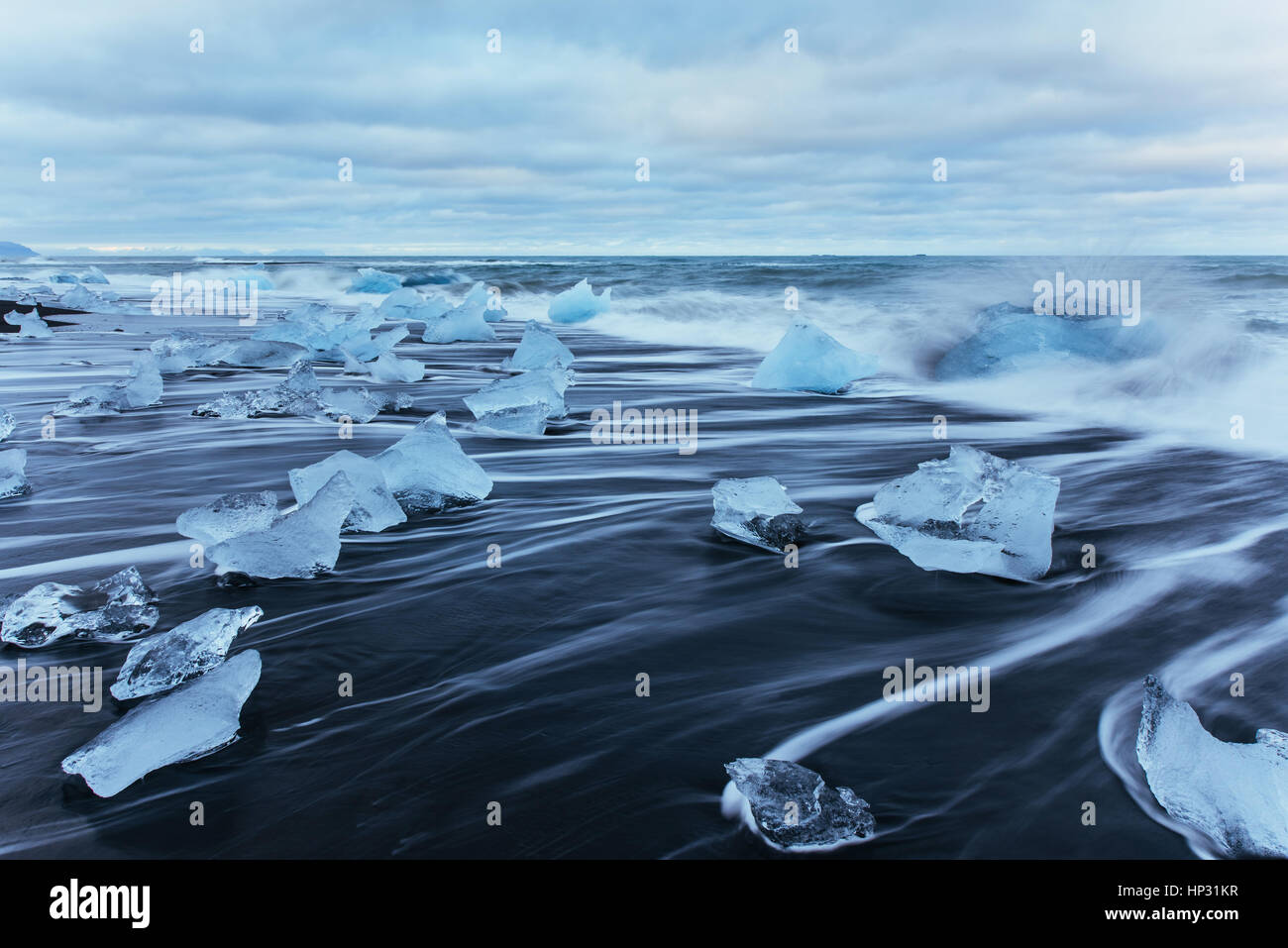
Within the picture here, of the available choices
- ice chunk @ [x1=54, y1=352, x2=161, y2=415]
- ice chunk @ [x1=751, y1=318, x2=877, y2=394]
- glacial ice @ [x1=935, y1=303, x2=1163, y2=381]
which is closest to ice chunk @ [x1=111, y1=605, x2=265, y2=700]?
ice chunk @ [x1=54, y1=352, x2=161, y2=415]

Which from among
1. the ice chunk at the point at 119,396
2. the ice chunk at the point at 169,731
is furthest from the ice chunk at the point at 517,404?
the ice chunk at the point at 169,731

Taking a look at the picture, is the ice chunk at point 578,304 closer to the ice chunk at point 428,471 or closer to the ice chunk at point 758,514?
the ice chunk at point 428,471

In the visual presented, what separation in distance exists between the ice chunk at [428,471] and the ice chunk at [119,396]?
388 centimetres

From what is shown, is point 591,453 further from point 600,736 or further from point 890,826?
point 890,826

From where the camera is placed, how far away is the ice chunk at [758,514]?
343cm

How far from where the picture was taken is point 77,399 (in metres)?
6.25

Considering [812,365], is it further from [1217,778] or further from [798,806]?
[798,806]

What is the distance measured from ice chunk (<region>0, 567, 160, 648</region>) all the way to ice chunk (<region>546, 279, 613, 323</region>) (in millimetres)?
14418

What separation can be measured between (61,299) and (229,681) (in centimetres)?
→ 2124

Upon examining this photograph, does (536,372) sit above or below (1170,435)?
above

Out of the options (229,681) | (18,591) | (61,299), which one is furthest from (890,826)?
(61,299)

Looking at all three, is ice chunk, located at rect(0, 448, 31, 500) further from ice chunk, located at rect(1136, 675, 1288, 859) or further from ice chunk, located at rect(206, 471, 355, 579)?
ice chunk, located at rect(1136, 675, 1288, 859)

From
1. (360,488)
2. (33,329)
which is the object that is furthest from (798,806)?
(33,329)
